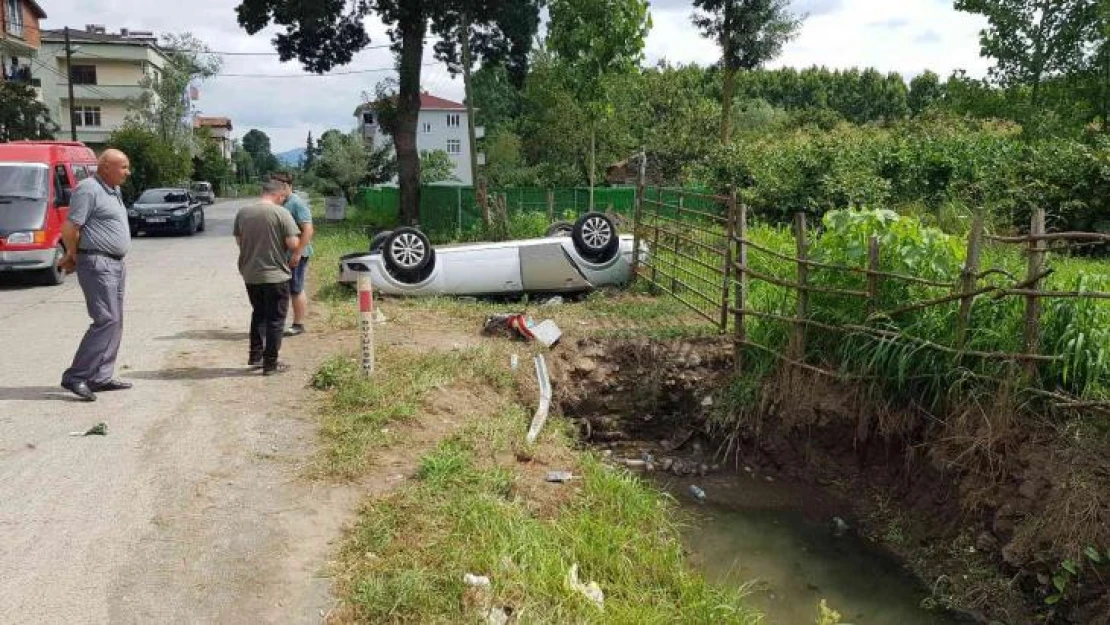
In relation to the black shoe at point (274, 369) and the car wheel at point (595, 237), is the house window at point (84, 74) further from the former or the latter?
the black shoe at point (274, 369)

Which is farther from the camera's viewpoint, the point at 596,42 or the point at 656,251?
the point at 596,42

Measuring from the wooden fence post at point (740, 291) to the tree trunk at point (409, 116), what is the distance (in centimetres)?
1650

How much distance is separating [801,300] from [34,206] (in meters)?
11.9

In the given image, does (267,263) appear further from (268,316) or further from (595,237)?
(595,237)

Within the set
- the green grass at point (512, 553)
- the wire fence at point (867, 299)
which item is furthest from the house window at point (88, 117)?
the green grass at point (512, 553)

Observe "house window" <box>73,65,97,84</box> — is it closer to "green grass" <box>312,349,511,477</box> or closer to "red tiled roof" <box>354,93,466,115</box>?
"red tiled roof" <box>354,93,466,115</box>

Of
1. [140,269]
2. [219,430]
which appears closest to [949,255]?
[219,430]

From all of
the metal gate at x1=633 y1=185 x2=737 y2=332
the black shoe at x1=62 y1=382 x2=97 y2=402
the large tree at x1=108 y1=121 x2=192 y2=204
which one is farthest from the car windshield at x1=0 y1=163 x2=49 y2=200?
the large tree at x1=108 y1=121 x2=192 y2=204

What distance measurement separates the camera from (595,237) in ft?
37.2

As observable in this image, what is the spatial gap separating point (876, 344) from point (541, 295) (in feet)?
18.6

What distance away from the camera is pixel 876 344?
257 inches

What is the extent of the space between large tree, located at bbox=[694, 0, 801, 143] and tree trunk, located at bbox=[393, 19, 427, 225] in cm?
1136

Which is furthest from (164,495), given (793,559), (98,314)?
(793,559)

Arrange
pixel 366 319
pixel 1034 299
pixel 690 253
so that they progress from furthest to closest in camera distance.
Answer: pixel 690 253 → pixel 366 319 → pixel 1034 299
